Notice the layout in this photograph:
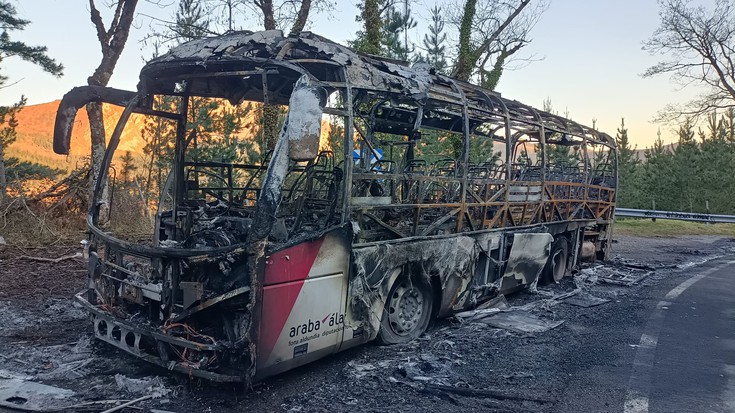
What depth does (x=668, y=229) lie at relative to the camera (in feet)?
72.4

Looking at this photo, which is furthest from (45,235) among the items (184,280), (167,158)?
(184,280)

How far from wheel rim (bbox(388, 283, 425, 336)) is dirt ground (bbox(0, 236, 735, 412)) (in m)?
0.22

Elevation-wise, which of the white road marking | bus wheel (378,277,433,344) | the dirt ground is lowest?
the dirt ground

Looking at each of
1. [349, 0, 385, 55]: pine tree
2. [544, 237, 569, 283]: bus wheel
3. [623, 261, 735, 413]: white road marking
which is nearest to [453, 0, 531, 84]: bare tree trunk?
[349, 0, 385, 55]: pine tree

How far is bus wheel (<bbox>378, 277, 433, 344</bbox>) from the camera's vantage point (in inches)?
219

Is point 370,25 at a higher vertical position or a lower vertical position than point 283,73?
higher

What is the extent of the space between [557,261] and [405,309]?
548cm

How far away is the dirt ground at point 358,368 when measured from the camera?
407cm

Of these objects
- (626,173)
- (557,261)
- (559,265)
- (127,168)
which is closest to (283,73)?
(557,261)

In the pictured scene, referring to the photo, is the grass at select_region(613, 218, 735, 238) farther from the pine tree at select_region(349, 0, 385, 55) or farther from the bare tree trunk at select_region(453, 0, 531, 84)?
the pine tree at select_region(349, 0, 385, 55)

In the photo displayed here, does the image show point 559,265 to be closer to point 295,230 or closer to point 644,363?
point 644,363

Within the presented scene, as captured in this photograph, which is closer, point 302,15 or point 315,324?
point 315,324

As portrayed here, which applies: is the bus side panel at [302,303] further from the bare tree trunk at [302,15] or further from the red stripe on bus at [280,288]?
the bare tree trunk at [302,15]

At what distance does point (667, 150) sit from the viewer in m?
40.1
